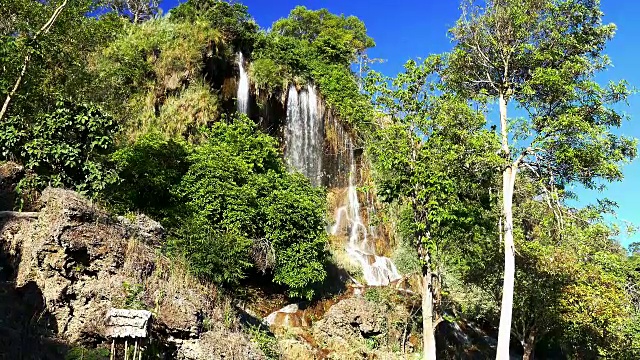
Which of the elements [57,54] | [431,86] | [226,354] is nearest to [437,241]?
[431,86]

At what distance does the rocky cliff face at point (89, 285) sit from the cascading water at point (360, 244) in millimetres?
13701

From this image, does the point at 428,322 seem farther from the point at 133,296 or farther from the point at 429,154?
the point at 133,296

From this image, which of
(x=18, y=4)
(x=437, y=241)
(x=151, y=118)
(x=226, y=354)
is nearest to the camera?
(x=226, y=354)

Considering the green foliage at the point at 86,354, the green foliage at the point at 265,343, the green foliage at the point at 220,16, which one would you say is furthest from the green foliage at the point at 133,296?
the green foliage at the point at 220,16

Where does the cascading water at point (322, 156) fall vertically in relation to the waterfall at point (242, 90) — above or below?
below

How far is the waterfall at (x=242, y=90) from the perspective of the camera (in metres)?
24.5

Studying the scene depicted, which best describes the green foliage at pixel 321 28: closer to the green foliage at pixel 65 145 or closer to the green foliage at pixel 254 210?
the green foliage at pixel 254 210

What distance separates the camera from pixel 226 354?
805cm

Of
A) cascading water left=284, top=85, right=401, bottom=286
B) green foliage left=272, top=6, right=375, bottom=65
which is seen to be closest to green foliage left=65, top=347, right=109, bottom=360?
cascading water left=284, top=85, right=401, bottom=286

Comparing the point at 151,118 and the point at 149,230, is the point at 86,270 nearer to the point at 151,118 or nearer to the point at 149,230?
the point at 149,230

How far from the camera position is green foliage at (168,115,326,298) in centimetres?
1449

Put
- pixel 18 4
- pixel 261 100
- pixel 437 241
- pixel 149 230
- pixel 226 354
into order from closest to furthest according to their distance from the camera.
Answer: pixel 226 354 → pixel 149 230 → pixel 437 241 → pixel 18 4 → pixel 261 100

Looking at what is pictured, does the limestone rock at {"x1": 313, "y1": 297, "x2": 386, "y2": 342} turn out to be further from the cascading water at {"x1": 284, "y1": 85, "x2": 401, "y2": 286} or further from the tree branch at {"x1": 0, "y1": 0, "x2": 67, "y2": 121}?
the tree branch at {"x1": 0, "y1": 0, "x2": 67, "y2": 121}

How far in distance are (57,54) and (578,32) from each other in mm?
15238
